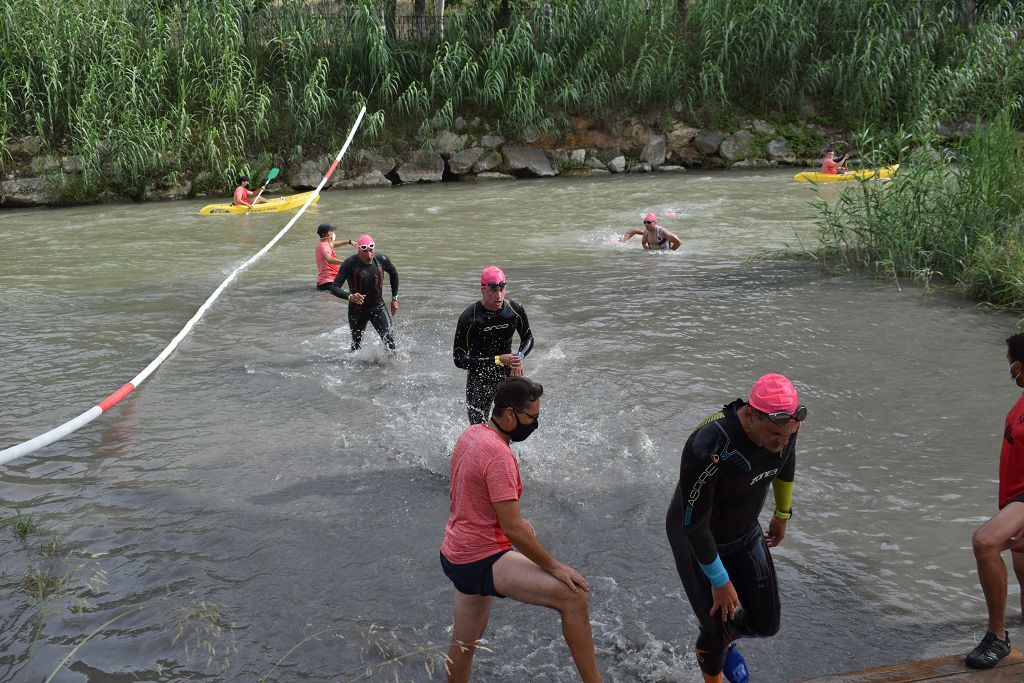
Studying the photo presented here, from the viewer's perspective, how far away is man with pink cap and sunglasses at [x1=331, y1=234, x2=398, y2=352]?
31.4 ft

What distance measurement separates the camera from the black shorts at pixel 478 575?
12.9 ft

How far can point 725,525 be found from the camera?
397 cm

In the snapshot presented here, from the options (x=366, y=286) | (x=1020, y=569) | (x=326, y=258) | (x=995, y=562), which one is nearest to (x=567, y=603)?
(x=995, y=562)

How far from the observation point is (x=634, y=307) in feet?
38.4

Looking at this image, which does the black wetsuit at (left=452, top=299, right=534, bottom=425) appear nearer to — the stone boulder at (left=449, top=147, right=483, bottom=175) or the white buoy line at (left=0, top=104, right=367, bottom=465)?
the white buoy line at (left=0, top=104, right=367, bottom=465)

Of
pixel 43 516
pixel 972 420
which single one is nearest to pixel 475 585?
pixel 43 516

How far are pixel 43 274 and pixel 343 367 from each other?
305 inches

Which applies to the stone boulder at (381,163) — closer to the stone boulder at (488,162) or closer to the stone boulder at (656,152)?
the stone boulder at (488,162)

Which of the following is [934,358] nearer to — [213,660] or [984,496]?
[984,496]

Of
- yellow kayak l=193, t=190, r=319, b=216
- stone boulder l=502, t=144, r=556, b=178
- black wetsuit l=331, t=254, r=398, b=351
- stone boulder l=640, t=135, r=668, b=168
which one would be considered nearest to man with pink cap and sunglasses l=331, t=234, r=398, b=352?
black wetsuit l=331, t=254, r=398, b=351

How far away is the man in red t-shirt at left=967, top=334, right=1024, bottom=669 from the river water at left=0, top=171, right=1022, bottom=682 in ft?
1.69

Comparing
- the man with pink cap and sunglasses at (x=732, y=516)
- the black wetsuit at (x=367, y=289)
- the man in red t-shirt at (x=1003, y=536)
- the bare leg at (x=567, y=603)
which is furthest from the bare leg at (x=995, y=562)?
the black wetsuit at (x=367, y=289)

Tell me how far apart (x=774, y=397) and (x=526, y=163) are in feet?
71.4

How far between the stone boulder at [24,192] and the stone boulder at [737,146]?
57.5 feet
